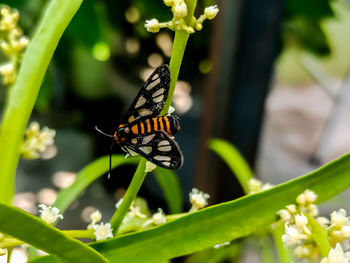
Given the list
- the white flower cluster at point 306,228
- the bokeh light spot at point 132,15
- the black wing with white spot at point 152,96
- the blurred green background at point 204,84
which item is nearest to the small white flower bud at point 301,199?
the white flower cluster at point 306,228

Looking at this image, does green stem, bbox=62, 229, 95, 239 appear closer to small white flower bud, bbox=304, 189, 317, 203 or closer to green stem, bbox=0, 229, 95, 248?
green stem, bbox=0, 229, 95, 248

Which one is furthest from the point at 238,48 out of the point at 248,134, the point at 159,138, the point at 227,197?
the point at 159,138

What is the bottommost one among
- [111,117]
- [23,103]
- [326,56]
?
[23,103]

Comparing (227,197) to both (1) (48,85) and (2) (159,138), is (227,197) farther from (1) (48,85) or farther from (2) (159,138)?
A: (2) (159,138)

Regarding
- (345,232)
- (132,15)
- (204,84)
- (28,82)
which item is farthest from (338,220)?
(132,15)

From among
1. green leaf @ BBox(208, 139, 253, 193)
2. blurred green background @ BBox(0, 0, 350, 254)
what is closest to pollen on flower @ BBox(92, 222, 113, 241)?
green leaf @ BBox(208, 139, 253, 193)

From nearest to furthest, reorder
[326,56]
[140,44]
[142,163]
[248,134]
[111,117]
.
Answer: [142,163] < [248,134] < [326,56] < [140,44] < [111,117]

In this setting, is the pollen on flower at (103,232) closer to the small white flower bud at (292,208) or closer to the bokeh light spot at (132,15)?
the small white flower bud at (292,208)
